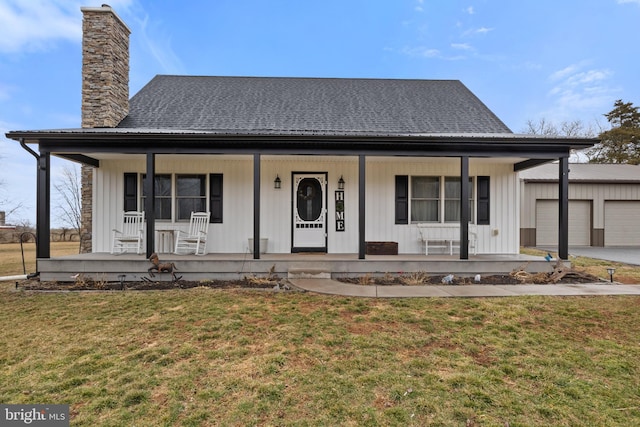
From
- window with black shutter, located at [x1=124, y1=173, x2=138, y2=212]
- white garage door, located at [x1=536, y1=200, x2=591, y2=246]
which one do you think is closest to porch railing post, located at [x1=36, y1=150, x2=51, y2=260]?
window with black shutter, located at [x1=124, y1=173, x2=138, y2=212]

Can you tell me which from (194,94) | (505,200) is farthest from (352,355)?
(194,94)

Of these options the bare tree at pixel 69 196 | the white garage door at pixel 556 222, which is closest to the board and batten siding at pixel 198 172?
the white garage door at pixel 556 222

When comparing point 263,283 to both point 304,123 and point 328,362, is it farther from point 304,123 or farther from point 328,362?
point 304,123

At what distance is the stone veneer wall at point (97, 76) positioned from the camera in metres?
7.82

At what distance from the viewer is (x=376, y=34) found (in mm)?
19328

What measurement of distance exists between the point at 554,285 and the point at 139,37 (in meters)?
12.4

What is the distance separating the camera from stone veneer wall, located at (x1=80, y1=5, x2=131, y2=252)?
782cm

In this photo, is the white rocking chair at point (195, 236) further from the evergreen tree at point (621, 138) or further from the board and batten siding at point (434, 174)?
the evergreen tree at point (621, 138)

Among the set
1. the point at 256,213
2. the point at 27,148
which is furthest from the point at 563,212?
the point at 27,148

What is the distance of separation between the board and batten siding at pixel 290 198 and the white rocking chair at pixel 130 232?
0.35 metres

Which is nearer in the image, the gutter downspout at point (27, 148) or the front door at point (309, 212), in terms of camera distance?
the gutter downspout at point (27, 148)

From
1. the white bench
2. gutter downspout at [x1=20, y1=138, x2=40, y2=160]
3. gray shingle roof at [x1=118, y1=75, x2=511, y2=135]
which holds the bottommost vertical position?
the white bench

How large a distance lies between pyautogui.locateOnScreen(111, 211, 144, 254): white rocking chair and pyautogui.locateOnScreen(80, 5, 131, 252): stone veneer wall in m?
1.31

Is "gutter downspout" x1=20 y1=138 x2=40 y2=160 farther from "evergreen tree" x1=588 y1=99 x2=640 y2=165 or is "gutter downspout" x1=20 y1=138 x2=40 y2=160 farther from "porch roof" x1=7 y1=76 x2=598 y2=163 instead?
"evergreen tree" x1=588 y1=99 x2=640 y2=165
